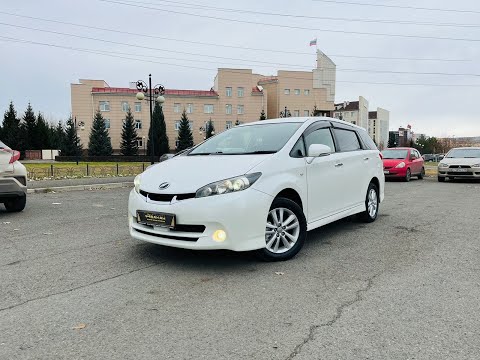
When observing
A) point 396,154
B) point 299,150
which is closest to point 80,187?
point 299,150

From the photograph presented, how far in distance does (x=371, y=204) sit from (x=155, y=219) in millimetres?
4177

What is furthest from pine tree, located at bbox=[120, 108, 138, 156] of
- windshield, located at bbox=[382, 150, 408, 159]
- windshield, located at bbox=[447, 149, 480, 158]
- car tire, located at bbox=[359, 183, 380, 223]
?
car tire, located at bbox=[359, 183, 380, 223]

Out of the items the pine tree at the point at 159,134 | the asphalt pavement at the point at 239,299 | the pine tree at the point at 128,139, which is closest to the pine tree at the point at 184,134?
the pine tree at the point at 159,134

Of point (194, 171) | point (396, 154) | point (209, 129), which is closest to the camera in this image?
point (194, 171)

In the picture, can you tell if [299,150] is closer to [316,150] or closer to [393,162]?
[316,150]

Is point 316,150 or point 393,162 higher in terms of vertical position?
point 316,150

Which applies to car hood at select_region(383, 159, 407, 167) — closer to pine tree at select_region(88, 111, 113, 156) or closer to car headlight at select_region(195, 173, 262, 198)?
car headlight at select_region(195, 173, 262, 198)

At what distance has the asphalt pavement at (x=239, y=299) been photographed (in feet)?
8.93

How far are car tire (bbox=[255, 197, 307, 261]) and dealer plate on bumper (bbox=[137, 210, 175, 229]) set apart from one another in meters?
1.02

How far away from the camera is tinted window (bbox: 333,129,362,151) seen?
6.18 metres

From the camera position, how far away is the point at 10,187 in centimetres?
752

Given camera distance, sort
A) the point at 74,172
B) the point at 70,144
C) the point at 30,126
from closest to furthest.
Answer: the point at 74,172 < the point at 70,144 < the point at 30,126

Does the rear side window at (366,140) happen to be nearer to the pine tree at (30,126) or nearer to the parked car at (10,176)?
the parked car at (10,176)

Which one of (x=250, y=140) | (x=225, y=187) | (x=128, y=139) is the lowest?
(x=225, y=187)
